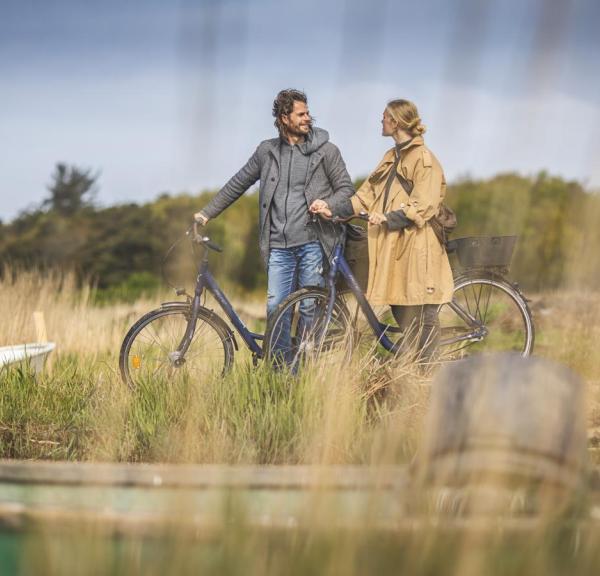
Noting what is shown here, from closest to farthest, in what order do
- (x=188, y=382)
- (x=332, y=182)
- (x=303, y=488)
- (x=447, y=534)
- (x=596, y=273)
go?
(x=447, y=534)
(x=303, y=488)
(x=188, y=382)
(x=332, y=182)
(x=596, y=273)

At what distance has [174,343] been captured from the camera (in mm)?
5504

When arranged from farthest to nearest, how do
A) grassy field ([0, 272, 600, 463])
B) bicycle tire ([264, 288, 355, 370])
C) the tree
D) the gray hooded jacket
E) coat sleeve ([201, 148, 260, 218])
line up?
the tree < coat sleeve ([201, 148, 260, 218]) < the gray hooded jacket < bicycle tire ([264, 288, 355, 370]) < grassy field ([0, 272, 600, 463])

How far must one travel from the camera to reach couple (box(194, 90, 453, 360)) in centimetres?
521

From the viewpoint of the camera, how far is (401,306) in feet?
17.9

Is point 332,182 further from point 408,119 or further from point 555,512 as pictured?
point 555,512

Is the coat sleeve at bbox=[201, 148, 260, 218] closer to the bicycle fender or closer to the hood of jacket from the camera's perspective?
the hood of jacket

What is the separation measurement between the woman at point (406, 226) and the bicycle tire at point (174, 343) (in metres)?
0.84

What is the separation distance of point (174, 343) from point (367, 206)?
129 cm

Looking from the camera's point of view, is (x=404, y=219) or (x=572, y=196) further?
(x=572, y=196)

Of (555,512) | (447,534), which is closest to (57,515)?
(447,534)

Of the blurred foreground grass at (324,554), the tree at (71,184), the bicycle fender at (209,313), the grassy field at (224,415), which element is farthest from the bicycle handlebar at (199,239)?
the tree at (71,184)

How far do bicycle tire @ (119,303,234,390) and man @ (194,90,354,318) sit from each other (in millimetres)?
316

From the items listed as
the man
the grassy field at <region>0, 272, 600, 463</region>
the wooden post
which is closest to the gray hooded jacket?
the man

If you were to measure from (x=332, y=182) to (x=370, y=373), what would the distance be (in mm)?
1208
